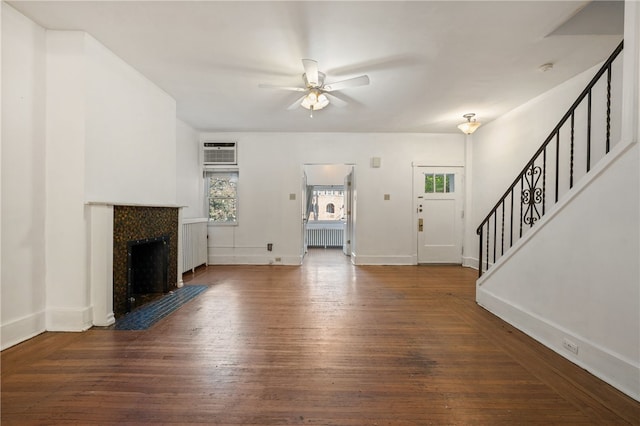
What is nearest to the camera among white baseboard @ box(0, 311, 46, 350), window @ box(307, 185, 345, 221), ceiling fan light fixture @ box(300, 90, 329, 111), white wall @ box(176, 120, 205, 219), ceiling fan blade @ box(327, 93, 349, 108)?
white baseboard @ box(0, 311, 46, 350)

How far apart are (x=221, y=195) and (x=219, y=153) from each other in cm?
84

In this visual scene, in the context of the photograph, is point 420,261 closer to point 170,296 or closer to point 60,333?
point 170,296

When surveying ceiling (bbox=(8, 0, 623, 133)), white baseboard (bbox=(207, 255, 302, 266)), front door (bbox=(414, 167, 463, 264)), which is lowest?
white baseboard (bbox=(207, 255, 302, 266))

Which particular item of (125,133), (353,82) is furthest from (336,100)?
(125,133)

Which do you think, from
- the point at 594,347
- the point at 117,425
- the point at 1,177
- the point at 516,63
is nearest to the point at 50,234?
the point at 1,177

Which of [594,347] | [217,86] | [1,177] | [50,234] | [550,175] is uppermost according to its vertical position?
[217,86]

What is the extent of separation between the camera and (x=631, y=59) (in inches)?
63.1

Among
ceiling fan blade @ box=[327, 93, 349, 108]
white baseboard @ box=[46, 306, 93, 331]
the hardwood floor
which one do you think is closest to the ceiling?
ceiling fan blade @ box=[327, 93, 349, 108]

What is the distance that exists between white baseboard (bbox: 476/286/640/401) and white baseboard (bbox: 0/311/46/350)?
413 centimetres

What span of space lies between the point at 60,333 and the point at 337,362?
237cm

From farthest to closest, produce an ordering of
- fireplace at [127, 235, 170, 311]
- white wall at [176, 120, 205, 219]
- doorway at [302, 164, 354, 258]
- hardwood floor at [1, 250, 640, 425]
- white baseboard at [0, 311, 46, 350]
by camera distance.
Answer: doorway at [302, 164, 354, 258] → white wall at [176, 120, 205, 219] → fireplace at [127, 235, 170, 311] → white baseboard at [0, 311, 46, 350] → hardwood floor at [1, 250, 640, 425]

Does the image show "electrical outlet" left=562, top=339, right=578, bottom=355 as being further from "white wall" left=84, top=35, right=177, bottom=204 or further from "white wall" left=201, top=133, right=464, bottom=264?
"white wall" left=84, top=35, right=177, bottom=204

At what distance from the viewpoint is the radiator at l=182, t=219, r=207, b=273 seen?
14.2ft

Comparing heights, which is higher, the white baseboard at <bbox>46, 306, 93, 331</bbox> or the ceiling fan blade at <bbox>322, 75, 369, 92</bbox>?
the ceiling fan blade at <bbox>322, 75, 369, 92</bbox>
